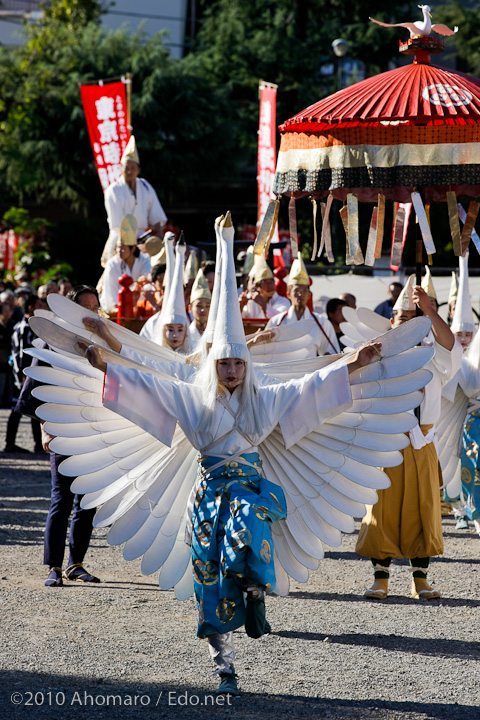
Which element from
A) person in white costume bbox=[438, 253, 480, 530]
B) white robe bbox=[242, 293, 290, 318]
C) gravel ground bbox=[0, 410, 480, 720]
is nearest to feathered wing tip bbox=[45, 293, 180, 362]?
gravel ground bbox=[0, 410, 480, 720]

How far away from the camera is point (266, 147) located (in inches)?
492

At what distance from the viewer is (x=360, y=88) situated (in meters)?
5.63

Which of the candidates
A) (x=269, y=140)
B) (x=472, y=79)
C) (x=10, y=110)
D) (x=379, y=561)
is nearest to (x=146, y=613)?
(x=379, y=561)

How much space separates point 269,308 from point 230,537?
5.65m

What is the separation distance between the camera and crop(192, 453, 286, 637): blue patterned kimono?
13.1ft

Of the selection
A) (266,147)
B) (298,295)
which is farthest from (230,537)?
(266,147)

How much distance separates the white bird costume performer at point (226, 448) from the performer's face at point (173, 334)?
1.67 meters

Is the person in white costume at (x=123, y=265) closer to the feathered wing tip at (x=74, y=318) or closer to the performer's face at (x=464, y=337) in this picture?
the performer's face at (x=464, y=337)

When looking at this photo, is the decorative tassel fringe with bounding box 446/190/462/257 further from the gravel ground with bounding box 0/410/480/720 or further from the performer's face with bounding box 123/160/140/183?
the performer's face with bounding box 123/160/140/183

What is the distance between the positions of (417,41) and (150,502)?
3168mm

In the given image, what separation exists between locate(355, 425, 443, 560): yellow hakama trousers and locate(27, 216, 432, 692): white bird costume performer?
1.19 m

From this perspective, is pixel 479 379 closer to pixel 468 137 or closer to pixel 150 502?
pixel 468 137

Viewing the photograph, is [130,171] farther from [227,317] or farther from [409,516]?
[227,317]

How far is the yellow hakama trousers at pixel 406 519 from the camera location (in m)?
5.70
